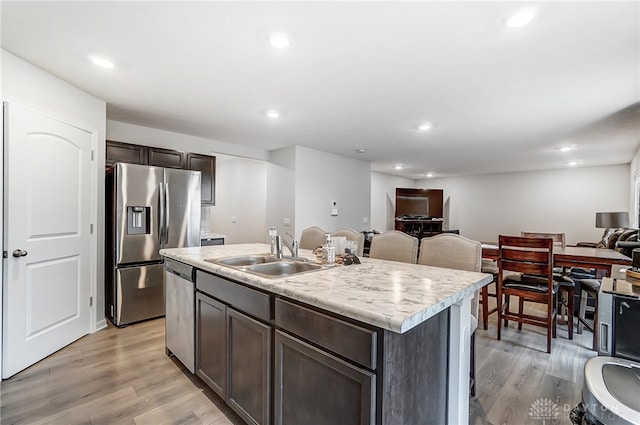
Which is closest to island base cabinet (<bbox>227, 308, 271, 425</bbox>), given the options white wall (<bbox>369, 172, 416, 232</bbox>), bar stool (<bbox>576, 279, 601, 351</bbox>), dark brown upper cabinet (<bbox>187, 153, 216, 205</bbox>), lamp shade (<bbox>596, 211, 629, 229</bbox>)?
dark brown upper cabinet (<bbox>187, 153, 216, 205</bbox>)

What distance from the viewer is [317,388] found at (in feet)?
4.25

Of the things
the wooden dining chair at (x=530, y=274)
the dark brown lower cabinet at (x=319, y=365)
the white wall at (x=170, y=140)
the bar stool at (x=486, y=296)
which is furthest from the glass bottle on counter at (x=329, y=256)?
the white wall at (x=170, y=140)

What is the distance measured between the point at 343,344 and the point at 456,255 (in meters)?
1.40

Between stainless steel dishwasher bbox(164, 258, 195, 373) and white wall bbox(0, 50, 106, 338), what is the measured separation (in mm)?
1174

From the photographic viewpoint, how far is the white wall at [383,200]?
8.76 metres

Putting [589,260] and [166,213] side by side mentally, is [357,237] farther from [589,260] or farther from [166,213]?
[589,260]

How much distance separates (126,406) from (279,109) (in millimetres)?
2907

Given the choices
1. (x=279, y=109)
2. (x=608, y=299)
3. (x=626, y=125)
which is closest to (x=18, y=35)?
(x=279, y=109)

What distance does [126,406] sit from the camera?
1973 mm

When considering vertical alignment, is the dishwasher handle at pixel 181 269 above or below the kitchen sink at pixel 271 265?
below

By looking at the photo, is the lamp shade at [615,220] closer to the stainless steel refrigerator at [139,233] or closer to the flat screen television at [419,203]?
the flat screen television at [419,203]

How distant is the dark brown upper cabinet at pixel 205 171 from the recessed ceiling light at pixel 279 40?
8.72 ft

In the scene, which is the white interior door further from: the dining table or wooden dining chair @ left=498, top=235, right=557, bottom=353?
the dining table

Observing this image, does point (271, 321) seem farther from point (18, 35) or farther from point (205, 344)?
point (18, 35)
